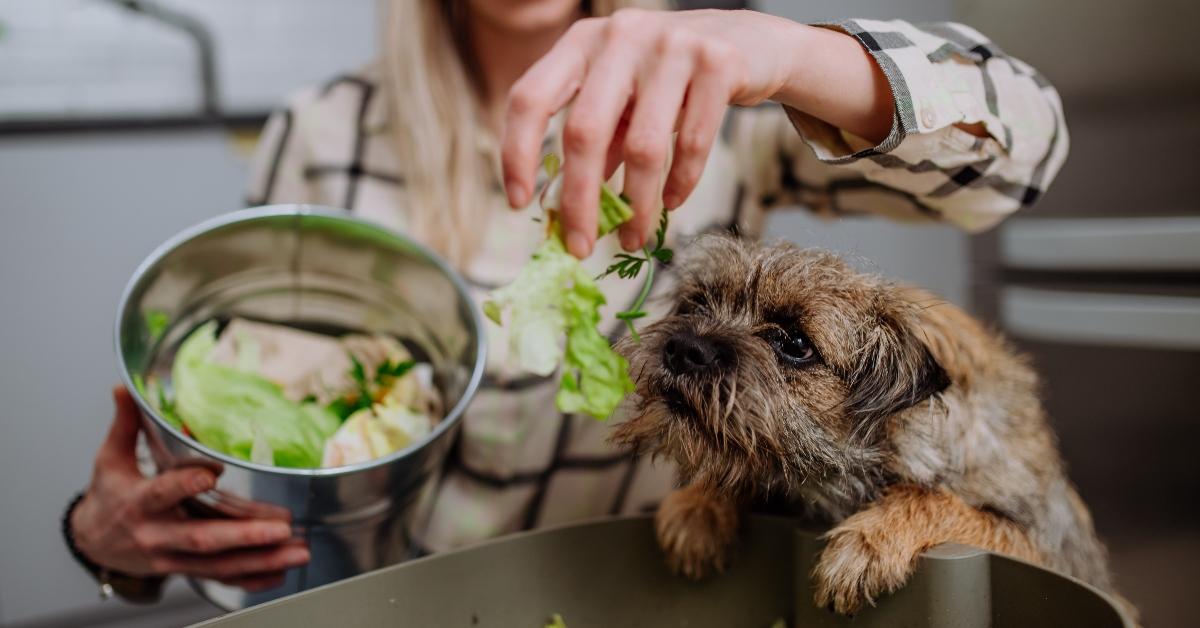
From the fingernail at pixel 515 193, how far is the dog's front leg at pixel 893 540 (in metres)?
0.37

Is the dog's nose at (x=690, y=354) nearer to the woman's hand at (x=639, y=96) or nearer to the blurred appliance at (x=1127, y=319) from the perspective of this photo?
the woman's hand at (x=639, y=96)

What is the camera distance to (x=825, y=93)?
73 cm

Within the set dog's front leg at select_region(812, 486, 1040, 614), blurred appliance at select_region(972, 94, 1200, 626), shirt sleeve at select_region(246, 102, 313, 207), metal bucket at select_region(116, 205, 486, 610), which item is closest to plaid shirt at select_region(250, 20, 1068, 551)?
shirt sleeve at select_region(246, 102, 313, 207)

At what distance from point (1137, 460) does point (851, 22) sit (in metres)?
1.18

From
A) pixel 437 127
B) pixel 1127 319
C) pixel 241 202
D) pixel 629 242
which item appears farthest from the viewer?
pixel 241 202

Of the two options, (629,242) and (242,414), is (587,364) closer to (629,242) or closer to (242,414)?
(629,242)

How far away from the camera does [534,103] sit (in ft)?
1.95

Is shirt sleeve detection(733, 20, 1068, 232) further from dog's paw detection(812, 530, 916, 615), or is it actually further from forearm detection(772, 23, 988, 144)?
dog's paw detection(812, 530, 916, 615)

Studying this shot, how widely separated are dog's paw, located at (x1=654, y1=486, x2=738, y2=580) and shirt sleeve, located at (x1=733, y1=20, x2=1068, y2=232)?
13.2 inches

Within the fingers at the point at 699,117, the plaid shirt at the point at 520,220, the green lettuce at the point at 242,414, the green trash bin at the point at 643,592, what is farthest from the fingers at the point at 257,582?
the fingers at the point at 699,117

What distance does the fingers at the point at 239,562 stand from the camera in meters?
0.83

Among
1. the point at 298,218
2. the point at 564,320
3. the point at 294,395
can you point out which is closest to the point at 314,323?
the point at 294,395

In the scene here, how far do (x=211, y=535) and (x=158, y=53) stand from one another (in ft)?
4.41

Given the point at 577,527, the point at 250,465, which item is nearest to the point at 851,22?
the point at 577,527
